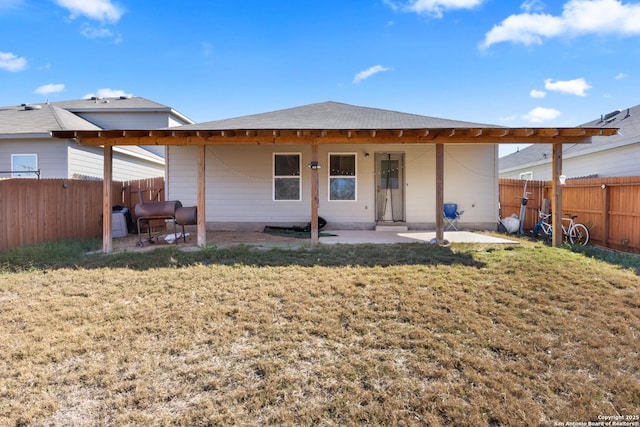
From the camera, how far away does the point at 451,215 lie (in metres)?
9.18

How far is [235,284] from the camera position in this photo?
14.4ft

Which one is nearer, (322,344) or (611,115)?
(322,344)

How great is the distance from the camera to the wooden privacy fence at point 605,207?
6.59 meters

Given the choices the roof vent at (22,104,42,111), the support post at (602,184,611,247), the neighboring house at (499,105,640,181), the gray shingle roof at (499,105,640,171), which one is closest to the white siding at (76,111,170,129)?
the roof vent at (22,104,42,111)

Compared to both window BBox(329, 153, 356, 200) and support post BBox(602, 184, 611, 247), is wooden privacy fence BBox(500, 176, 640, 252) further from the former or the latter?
window BBox(329, 153, 356, 200)

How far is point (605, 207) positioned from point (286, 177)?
765 centimetres

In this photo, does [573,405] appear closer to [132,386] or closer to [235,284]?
[132,386]

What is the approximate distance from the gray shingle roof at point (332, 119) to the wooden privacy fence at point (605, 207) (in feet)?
9.28

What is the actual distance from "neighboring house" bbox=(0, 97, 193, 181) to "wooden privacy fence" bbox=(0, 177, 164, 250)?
1535 millimetres

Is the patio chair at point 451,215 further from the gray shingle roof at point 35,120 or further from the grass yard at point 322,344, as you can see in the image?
the gray shingle roof at point 35,120

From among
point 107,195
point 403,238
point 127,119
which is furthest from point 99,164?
point 403,238

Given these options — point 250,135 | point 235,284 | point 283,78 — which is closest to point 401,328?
point 235,284

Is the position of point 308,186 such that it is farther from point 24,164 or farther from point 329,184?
point 24,164

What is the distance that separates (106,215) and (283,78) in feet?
32.3
